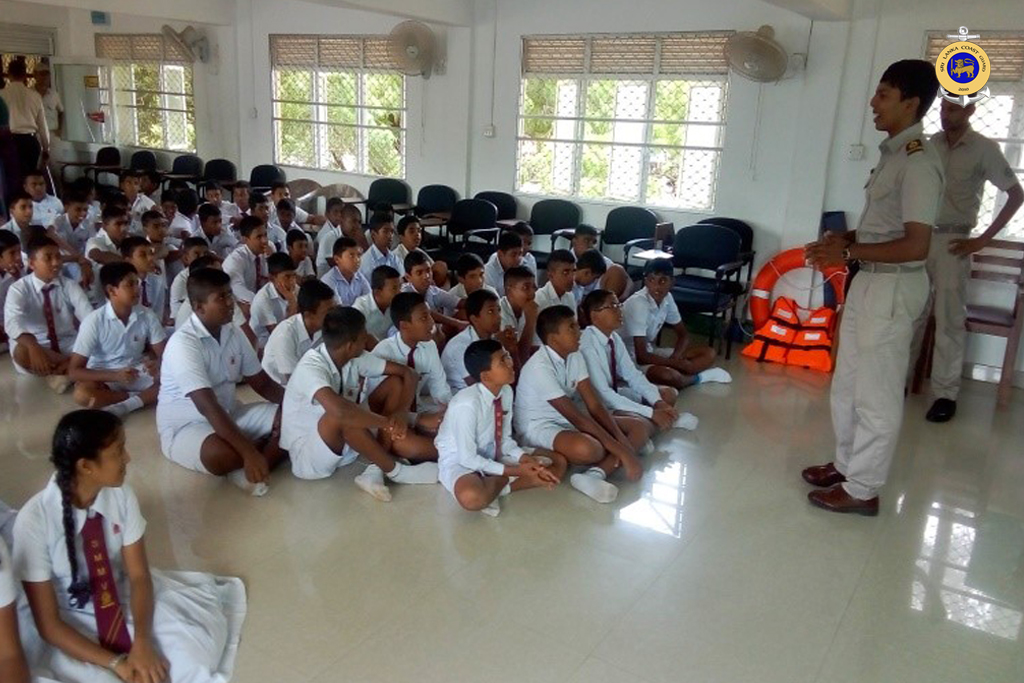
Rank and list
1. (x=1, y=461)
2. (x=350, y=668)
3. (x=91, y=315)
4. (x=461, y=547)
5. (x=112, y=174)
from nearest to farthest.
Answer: (x=350, y=668) < (x=461, y=547) < (x=1, y=461) < (x=91, y=315) < (x=112, y=174)

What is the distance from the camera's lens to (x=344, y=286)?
186 inches

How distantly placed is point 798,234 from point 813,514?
3136 mm

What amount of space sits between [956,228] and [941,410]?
3.38ft

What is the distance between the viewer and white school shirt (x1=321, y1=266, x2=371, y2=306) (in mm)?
4691

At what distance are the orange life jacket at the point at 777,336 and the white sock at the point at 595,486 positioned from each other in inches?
99.5

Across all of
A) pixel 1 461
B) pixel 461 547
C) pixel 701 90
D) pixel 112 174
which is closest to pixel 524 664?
pixel 461 547

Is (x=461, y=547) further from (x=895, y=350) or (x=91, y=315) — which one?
(x=91, y=315)

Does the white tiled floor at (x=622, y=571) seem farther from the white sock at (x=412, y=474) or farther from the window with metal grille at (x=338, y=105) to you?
the window with metal grille at (x=338, y=105)

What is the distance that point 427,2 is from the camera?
6.46 meters

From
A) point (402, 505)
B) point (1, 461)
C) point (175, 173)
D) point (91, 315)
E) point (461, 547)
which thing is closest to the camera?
point (461, 547)

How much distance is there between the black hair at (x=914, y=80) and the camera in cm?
276

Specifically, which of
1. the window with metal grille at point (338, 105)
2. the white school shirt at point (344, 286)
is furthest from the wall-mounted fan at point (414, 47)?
the white school shirt at point (344, 286)

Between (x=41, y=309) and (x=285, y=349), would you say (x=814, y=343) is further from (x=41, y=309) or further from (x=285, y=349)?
(x=41, y=309)

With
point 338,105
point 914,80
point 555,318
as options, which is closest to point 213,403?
point 555,318
